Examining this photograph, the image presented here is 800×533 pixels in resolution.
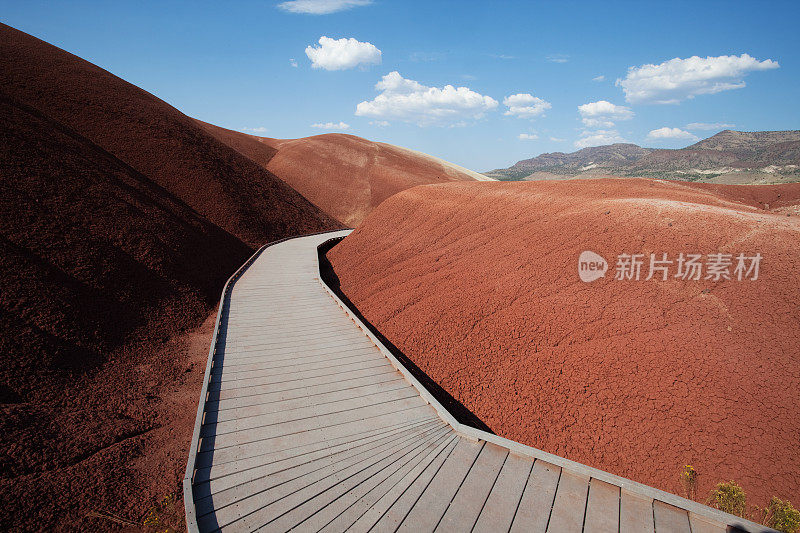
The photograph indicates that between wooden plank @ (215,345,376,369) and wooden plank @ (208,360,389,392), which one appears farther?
wooden plank @ (215,345,376,369)

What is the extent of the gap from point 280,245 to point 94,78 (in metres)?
22.9

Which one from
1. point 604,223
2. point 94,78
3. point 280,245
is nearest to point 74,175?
point 280,245

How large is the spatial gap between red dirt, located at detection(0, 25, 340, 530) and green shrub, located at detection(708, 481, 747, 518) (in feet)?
26.0

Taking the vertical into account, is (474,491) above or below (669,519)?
below

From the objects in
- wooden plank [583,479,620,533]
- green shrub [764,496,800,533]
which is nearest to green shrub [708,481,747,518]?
green shrub [764,496,800,533]

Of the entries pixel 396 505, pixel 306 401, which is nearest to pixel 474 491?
pixel 396 505

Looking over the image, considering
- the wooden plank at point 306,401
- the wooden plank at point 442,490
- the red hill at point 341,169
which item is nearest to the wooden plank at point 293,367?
the wooden plank at point 306,401

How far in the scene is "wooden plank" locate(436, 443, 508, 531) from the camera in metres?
3.61

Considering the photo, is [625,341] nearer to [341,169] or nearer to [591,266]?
[591,266]

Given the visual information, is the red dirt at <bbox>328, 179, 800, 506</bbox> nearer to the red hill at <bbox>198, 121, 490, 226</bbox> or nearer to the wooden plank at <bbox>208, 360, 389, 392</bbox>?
the wooden plank at <bbox>208, 360, 389, 392</bbox>

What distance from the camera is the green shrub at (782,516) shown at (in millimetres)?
4102

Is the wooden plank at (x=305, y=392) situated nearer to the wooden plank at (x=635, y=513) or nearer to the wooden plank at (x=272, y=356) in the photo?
the wooden plank at (x=272, y=356)

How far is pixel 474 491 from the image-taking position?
13.0 feet

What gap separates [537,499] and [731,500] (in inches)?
128
